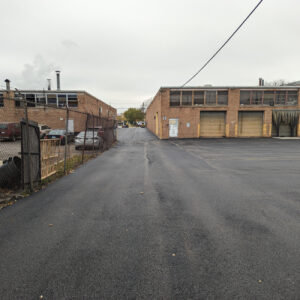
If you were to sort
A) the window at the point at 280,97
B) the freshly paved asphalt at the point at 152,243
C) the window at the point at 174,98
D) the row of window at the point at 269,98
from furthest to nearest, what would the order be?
the window at the point at 280,97 → the row of window at the point at 269,98 → the window at the point at 174,98 → the freshly paved asphalt at the point at 152,243

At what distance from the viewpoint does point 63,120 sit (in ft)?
88.4

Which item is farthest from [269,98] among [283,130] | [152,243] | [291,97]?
[152,243]

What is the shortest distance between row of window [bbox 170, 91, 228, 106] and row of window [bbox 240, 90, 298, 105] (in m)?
2.71

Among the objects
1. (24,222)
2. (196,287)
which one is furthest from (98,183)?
(196,287)

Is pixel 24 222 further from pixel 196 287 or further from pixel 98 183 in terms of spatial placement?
pixel 196 287

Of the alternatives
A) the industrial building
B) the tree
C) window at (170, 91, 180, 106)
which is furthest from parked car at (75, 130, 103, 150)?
the tree

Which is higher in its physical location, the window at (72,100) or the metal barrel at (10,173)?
the window at (72,100)

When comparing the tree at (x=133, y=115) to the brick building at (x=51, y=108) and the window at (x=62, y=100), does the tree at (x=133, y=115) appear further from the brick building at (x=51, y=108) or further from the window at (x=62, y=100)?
the window at (x=62, y=100)

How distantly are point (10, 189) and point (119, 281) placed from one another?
487cm

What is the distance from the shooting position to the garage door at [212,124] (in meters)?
27.2

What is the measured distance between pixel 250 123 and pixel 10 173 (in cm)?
2834

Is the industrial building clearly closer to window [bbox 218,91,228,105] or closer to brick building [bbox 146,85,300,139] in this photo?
brick building [bbox 146,85,300,139]

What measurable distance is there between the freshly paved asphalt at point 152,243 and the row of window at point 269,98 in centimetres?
2381

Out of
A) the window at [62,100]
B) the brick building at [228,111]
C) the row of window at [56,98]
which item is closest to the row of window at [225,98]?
A: the brick building at [228,111]
